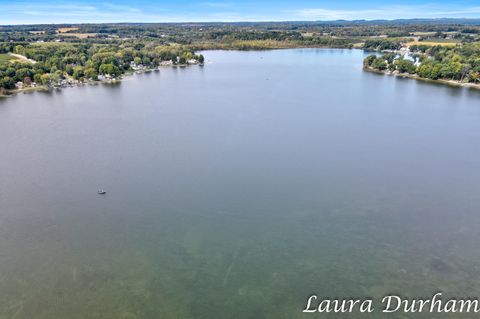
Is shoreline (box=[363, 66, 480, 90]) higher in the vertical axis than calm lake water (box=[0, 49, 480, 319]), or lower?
higher

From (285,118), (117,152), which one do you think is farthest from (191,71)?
(117,152)

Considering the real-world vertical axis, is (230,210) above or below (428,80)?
below

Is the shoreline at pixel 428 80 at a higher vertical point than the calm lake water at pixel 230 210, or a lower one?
higher

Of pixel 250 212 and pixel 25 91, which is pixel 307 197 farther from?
pixel 25 91

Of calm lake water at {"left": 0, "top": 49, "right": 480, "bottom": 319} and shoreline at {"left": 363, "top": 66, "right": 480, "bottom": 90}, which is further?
shoreline at {"left": 363, "top": 66, "right": 480, "bottom": 90}

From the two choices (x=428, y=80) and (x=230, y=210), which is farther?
(x=428, y=80)

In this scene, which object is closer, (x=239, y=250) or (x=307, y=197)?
(x=239, y=250)

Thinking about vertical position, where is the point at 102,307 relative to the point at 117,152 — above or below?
below

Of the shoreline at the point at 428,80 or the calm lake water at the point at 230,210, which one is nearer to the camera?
the calm lake water at the point at 230,210
